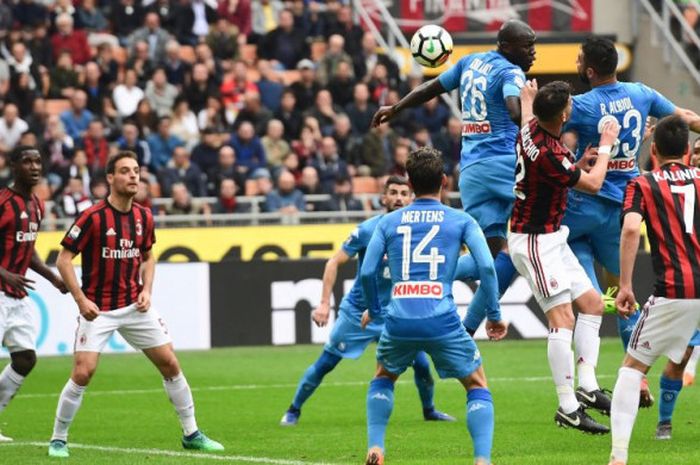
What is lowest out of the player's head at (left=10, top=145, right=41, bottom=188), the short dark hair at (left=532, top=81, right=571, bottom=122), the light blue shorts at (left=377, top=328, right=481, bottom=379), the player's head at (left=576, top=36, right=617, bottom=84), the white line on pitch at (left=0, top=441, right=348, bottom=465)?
the white line on pitch at (left=0, top=441, right=348, bottom=465)

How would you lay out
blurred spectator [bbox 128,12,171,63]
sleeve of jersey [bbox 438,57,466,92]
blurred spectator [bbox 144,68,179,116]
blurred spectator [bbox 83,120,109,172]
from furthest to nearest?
1. blurred spectator [bbox 128,12,171,63]
2. blurred spectator [bbox 144,68,179,116]
3. blurred spectator [bbox 83,120,109,172]
4. sleeve of jersey [bbox 438,57,466,92]

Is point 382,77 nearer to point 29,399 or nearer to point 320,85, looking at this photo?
point 320,85

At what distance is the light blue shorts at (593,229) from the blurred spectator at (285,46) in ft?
47.1

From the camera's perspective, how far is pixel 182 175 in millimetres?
21844

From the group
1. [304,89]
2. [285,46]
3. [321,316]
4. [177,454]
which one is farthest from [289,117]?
[177,454]

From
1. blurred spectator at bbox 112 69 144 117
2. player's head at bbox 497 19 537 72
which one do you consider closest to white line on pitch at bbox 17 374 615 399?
player's head at bbox 497 19 537 72

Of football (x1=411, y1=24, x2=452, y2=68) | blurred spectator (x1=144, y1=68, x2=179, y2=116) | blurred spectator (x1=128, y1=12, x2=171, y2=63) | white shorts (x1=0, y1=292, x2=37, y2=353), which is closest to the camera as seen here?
football (x1=411, y1=24, x2=452, y2=68)

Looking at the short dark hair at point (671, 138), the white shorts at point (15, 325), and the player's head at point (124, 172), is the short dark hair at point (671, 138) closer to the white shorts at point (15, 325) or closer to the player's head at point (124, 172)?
the player's head at point (124, 172)

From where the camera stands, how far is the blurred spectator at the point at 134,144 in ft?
71.9

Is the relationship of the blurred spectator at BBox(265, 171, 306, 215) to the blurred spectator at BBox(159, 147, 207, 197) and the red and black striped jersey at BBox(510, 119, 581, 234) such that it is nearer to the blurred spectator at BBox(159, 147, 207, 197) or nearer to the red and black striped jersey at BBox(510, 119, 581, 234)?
the blurred spectator at BBox(159, 147, 207, 197)

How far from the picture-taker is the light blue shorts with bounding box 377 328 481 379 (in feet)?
28.1

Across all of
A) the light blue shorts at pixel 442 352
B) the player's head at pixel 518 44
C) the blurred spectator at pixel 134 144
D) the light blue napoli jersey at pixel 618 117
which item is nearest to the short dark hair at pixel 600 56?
the light blue napoli jersey at pixel 618 117

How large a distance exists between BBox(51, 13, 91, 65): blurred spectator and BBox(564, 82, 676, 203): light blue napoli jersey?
1406 cm

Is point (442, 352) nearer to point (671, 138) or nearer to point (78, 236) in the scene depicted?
point (671, 138)
